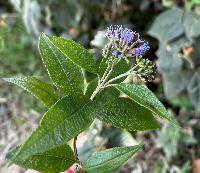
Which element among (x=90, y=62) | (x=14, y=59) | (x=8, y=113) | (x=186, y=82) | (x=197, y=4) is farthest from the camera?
(x=14, y=59)

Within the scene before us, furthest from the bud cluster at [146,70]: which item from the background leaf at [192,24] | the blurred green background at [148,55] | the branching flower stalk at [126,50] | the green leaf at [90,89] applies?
the background leaf at [192,24]

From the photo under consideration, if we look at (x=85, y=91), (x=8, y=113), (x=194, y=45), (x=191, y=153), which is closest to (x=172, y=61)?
(x=194, y=45)

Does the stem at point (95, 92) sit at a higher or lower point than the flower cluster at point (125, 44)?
lower

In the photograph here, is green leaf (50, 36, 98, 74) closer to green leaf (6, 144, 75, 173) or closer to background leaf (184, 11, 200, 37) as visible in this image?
green leaf (6, 144, 75, 173)

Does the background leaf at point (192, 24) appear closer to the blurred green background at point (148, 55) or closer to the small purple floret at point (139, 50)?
the blurred green background at point (148, 55)

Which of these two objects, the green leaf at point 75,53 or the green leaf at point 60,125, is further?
the green leaf at point 75,53

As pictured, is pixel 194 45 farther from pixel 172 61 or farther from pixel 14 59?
pixel 14 59

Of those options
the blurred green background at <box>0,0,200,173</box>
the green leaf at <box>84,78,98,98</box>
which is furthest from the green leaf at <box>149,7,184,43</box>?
the green leaf at <box>84,78,98,98</box>
